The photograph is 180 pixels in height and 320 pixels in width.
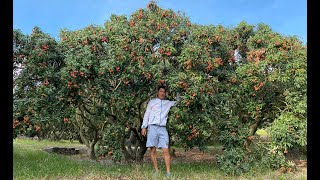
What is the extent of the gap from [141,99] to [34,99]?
2.20 metres

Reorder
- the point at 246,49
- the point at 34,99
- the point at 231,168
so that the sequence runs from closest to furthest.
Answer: the point at 34,99 → the point at 231,168 → the point at 246,49

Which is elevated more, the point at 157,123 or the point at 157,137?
the point at 157,123

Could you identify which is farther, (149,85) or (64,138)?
(64,138)

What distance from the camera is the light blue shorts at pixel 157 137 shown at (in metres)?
6.20

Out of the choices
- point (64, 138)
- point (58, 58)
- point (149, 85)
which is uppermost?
→ point (58, 58)

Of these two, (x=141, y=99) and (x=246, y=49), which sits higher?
(x=246, y=49)

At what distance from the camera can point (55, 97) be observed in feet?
21.4

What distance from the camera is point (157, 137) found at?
6246 millimetres

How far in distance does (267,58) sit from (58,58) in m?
4.59

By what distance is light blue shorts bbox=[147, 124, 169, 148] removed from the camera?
A: 6.20 meters

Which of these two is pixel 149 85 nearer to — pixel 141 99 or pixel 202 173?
pixel 141 99
